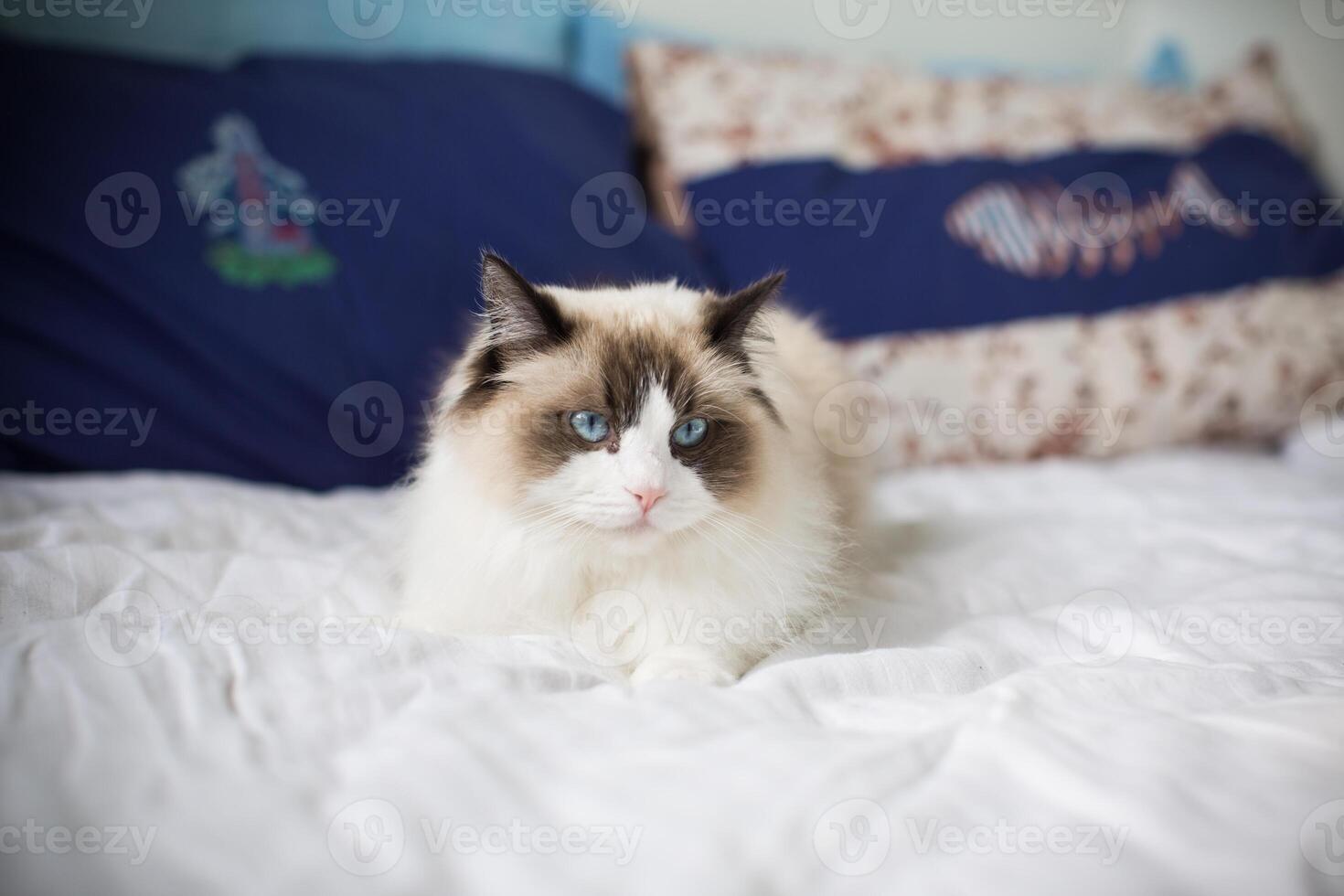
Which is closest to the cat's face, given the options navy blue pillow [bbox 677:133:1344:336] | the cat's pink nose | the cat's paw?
the cat's pink nose

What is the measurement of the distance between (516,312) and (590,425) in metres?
0.20

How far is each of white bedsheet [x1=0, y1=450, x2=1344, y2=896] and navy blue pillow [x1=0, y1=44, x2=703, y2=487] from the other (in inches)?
19.4

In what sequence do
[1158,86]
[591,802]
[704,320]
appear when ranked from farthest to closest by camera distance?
[1158,86], [704,320], [591,802]

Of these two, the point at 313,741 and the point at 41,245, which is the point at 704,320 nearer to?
the point at 313,741

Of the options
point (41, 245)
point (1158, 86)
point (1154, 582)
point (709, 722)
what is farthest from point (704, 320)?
point (1158, 86)

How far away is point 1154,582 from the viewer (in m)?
1.53

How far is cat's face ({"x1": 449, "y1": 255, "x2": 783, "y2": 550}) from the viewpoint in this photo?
1147 mm

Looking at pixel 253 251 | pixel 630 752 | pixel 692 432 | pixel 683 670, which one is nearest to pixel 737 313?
pixel 692 432

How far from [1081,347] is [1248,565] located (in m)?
0.87

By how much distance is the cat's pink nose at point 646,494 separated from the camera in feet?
3.62

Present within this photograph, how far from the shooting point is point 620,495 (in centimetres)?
111

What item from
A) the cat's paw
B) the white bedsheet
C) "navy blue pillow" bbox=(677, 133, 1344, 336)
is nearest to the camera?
the white bedsheet

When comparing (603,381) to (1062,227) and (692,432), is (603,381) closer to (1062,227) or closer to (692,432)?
(692,432)

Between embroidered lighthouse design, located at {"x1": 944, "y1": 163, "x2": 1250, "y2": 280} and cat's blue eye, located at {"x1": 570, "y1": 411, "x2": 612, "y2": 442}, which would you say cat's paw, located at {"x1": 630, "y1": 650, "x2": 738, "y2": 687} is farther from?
embroidered lighthouse design, located at {"x1": 944, "y1": 163, "x2": 1250, "y2": 280}
